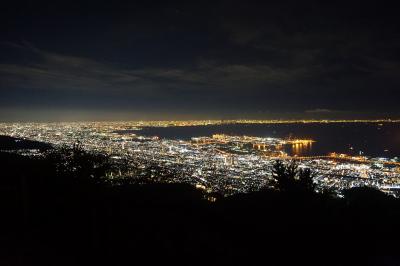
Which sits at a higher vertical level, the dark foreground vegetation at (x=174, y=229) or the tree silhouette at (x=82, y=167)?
the tree silhouette at (x=82, y=167)

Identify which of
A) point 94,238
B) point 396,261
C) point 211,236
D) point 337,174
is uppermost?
point 94,238

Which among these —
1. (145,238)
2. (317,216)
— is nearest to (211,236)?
(145,238)

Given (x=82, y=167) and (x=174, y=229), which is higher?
(x=82, y=167)

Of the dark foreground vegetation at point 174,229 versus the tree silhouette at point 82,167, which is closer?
the dark foreground vegetation at point 174,229

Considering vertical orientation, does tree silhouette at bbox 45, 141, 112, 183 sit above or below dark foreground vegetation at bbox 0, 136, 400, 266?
above

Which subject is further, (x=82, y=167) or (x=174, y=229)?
(x=82, y=167)

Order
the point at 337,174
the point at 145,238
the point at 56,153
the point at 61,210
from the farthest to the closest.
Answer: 1. the point at 337,174
2. the point at 56,153
3. the point at 61,210
4. the point at 145,238

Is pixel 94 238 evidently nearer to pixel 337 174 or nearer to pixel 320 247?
pixel 320 247

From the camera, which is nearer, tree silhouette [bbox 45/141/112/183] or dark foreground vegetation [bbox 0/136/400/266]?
dark foreground vegetation [bbox 0/136/400/266]
